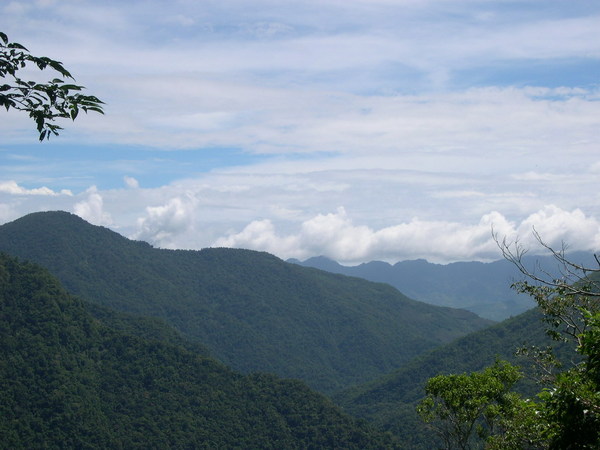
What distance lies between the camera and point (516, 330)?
144m

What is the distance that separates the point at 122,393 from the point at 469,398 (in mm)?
80117

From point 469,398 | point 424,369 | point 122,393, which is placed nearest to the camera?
point 469,398

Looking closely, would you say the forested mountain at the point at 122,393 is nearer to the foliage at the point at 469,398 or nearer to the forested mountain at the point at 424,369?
the forested mountain at the point at 424,369

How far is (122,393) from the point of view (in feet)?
292

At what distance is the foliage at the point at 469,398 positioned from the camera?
1806cm

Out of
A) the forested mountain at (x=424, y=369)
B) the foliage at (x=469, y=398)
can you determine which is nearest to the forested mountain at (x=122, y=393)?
the forested mountain at (x=424, y=369)

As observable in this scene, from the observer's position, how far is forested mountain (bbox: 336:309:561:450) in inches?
5172

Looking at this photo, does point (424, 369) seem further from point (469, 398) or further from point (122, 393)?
point (469, 398)

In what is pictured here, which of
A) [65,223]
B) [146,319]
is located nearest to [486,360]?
[146,319]

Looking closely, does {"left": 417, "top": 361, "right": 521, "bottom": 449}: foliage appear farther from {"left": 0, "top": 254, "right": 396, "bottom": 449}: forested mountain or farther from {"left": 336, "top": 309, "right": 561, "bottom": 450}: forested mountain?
{"left": 336, "top": 309, "right": 561, "bottom": 450}: forested mountain

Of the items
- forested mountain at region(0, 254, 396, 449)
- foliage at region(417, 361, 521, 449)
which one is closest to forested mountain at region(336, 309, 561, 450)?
forested mountain at region(0, 254, 396, 449)

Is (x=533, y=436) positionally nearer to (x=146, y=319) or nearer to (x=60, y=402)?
(x=60, y=402)

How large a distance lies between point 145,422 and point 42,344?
1837cm

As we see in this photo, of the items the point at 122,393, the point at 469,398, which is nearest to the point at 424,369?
the point at 122,393
